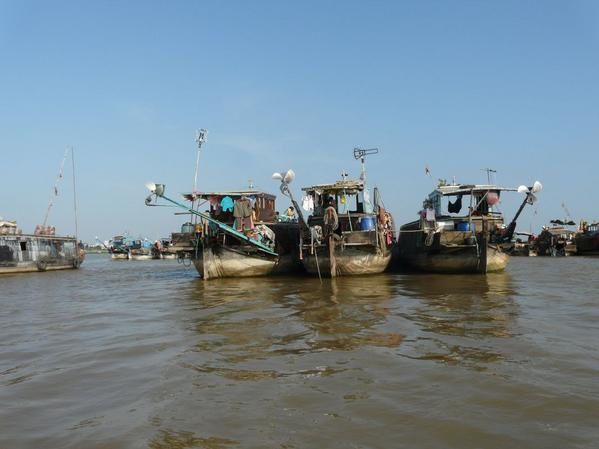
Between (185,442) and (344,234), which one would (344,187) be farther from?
(185,442)

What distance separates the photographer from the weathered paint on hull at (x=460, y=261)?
17.6 metres

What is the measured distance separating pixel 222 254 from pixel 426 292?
343 inches

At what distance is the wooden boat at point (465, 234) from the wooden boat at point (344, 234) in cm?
165

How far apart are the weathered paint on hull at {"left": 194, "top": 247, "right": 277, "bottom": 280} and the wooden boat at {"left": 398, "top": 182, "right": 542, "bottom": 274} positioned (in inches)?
242

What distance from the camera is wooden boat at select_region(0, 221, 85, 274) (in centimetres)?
2911

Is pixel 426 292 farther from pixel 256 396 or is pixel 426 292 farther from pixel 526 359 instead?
pixel 256 396

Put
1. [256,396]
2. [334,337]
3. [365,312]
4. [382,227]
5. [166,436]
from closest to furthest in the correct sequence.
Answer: [166,436]
[256,396]
[334,337]
[365,312]
[382,227]

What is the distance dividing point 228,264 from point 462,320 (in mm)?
12043

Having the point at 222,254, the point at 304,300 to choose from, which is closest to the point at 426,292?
the point at 304,300

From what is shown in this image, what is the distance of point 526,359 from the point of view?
5355 mm

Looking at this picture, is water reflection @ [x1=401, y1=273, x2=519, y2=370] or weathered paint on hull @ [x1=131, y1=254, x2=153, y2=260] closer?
water reflection @ [x1=401, y1=273, x2=519, y2=370]

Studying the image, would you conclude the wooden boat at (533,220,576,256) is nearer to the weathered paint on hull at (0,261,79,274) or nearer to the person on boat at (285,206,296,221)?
the person on boat at (285,206,296,221)

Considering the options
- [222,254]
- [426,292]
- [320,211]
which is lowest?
[426,292]

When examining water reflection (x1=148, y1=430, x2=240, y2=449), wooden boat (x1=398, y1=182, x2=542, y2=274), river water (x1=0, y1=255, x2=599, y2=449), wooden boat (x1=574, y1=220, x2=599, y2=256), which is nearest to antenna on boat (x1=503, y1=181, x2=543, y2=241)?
wooden boat (x1=398, y1=182, x2=542, y2=274)
